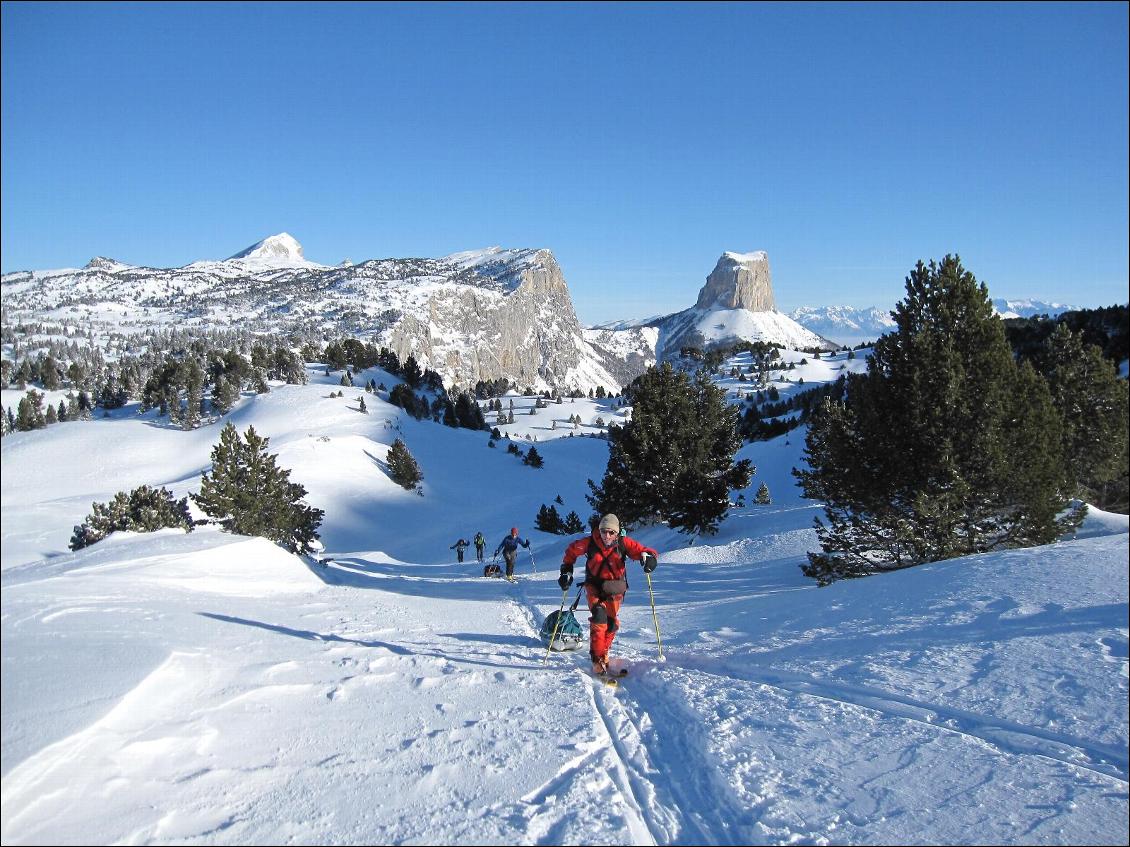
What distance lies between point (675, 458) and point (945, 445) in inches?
463

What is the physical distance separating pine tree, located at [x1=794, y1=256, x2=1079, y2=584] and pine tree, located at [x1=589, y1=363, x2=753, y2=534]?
921 centimetres

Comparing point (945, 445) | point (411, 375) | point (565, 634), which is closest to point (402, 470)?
point (565, 634)

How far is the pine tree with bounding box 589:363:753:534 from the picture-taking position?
22906 millimetres

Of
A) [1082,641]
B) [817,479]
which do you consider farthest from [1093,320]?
[1082,641]

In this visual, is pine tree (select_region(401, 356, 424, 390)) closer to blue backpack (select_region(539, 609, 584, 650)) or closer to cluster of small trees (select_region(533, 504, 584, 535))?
cluster of small trees (select_region(533, 504, 584, 535))

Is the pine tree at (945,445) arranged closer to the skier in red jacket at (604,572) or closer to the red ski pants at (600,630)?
the skier in red jacket at (604,572)

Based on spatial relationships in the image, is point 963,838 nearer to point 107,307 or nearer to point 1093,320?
point 1093,320

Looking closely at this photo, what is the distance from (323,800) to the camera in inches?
169

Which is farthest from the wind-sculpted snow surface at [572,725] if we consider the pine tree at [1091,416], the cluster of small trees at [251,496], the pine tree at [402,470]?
the pine tree at [402,470]

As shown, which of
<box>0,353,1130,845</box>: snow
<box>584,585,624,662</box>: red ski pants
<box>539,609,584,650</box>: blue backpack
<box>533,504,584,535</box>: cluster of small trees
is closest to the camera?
<box>0,353,1130,845</box>: snow

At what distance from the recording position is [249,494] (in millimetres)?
24797

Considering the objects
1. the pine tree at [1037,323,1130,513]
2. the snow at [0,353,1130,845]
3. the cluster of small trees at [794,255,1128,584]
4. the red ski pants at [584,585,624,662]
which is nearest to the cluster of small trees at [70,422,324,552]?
the snow at [0,353,1130,845]

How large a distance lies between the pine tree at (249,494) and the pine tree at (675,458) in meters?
14.3

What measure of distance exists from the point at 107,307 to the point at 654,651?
232 m
